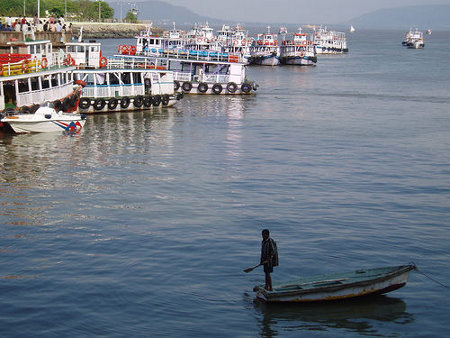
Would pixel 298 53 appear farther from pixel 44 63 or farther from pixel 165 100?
pixel 44 63

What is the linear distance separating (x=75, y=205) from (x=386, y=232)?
11440 millimetres

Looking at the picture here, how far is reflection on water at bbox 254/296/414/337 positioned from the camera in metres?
15.7

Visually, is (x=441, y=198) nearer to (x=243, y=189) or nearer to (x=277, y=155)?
(x=243, y=189)

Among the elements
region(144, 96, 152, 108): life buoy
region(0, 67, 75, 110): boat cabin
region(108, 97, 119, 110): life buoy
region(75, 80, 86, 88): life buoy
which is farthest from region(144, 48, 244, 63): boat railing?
region(0, 67, 75, 110): boat cabin

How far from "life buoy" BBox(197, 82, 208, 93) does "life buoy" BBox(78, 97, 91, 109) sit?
17770 mm

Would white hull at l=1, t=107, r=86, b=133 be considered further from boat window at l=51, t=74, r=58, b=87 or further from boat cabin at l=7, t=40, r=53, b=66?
boat cabin at l=7, t=40, r=53, b=66

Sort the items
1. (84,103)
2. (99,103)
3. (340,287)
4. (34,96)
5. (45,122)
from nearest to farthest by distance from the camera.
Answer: (340,287), (45,122), (34,96), (84,103), (99,103)

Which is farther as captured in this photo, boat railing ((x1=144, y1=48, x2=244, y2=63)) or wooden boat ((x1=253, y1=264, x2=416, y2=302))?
boat railing ((x1=144, y1=48, x2=244, y2=63))

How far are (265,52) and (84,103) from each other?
75899 millimetres

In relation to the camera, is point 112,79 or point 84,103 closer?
point 84,103

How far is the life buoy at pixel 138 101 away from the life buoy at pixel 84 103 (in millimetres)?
4119

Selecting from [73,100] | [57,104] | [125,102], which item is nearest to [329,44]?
[125,102]

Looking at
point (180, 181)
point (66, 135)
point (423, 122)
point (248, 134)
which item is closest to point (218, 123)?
point (248, 134)

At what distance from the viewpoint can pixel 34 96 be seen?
4028cm
